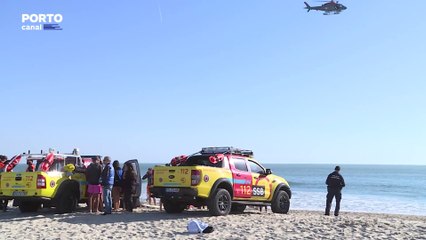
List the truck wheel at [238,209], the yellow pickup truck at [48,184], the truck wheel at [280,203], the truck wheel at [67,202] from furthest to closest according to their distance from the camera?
the truck wheel at [238,209] → the truck wheel at [280,203] → the truck wheel at [67,202] → the yellow pickup truck at [48,184]

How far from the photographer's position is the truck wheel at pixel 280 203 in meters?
14.7

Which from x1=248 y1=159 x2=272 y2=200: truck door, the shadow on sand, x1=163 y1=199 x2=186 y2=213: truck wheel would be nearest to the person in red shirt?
the shadow on sand

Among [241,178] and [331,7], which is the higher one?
[331,7]

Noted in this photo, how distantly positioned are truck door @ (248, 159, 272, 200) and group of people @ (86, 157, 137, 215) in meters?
3.25

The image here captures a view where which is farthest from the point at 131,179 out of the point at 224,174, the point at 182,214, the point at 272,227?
the point at 272,227

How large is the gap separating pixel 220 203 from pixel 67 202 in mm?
4053

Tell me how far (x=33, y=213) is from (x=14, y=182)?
1244 mm

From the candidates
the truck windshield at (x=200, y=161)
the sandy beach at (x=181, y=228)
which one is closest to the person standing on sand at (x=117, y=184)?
the sandy beach at (x=181, y=228)

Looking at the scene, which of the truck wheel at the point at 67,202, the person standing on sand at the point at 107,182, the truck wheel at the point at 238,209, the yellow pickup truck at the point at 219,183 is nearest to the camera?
the yellow pickup truck at the point at 219,183

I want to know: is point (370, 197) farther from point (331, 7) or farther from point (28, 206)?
point (28, 206)

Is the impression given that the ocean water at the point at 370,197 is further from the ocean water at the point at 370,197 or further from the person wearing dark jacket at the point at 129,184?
the person wearing dark jacket at the point at 129,184

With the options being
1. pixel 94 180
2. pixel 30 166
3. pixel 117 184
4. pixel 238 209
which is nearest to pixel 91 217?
pixel 94 180

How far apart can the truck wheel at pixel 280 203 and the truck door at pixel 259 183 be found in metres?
0.37

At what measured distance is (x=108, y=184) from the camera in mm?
13023
